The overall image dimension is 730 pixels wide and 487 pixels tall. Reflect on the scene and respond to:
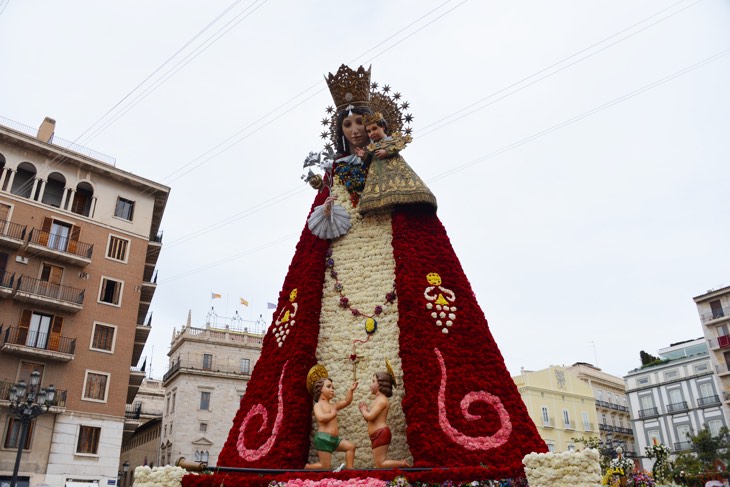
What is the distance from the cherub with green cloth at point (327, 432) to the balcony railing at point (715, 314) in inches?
1624

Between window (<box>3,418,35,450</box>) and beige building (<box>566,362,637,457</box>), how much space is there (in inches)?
1554

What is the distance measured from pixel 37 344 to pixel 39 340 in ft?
0.77

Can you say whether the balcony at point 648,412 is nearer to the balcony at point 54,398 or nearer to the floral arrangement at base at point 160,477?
the balcony at point 54,398

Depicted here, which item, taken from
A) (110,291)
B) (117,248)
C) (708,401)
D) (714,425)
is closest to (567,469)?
(110,291)

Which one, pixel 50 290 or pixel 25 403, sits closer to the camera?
pixel 25 403

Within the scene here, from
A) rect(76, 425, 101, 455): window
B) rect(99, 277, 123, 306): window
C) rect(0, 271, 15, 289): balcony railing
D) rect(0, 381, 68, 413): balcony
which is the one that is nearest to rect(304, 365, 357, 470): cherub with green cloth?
rect(0, 381, 68, 413): balcony

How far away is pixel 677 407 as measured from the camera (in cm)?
4562

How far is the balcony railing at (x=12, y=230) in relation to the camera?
84.1ft

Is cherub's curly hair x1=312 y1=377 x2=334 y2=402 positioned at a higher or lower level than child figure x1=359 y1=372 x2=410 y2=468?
higher

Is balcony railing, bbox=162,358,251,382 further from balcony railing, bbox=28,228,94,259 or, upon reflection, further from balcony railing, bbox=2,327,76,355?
balcony railing, bbox=2,327,76,355

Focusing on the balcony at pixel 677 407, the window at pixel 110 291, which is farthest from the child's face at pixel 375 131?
the balcony at pixel 677 407

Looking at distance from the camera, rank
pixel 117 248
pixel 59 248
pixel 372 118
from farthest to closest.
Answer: pixel 117 248
pixel 59 248
pixel 372 118

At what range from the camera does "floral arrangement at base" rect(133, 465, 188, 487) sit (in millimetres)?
10289

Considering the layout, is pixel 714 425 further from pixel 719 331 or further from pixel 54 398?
pixel 54 398
